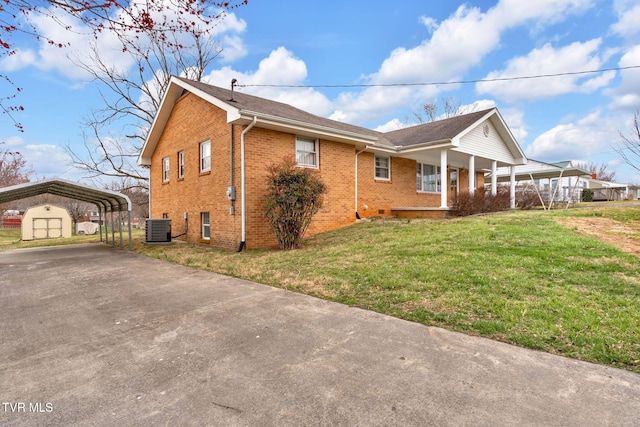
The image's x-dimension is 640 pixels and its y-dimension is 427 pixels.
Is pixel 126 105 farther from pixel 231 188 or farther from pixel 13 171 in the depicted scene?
pixel 231 188

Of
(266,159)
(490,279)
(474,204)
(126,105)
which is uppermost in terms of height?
(126,105)

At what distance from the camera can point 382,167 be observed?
15.1 meters

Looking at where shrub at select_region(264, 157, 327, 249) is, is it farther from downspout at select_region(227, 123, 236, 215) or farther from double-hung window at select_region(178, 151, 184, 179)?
double-hung window at select_region(178, 151, 184, 179)

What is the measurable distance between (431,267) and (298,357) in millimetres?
3548

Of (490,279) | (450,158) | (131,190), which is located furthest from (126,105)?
(490,279)

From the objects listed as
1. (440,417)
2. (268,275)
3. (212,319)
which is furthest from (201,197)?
(440,417)

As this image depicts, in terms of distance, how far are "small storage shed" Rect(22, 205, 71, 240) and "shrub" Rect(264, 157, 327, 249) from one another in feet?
84.8

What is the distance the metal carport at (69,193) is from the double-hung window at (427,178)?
43.1ft

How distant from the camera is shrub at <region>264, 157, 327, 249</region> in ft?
28.9

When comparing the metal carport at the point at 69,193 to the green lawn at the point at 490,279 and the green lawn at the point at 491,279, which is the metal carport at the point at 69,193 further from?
Answer: the green lawn at the point at 490,279

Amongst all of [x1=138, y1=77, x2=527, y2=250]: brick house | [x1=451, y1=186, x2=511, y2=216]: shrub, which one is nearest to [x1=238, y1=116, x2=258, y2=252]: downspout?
[x1=138, y1=77, x2=527, y2=250]: brick house

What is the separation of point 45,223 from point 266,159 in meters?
25.1

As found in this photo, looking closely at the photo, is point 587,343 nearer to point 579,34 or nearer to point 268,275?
point 268,275

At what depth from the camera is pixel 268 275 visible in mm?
6387
